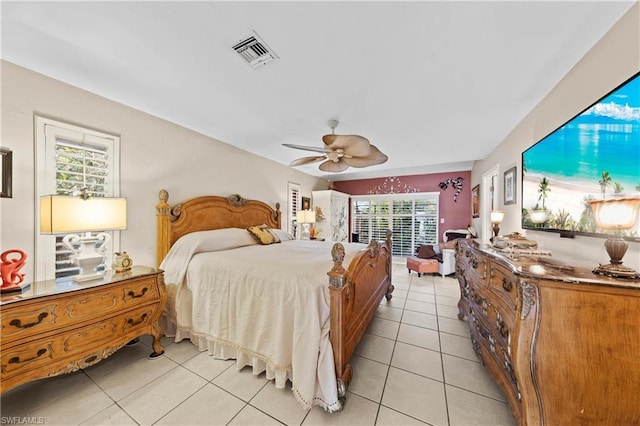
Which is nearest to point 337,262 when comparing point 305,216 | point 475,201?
point 305,216

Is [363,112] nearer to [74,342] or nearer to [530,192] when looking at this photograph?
[530,192]

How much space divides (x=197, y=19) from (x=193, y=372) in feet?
8.53

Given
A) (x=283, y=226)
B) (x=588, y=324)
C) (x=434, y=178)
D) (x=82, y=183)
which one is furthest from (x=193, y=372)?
(x=434, y=178)

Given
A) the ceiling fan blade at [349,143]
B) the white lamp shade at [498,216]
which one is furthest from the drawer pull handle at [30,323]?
the white lamp shade at [498,216]

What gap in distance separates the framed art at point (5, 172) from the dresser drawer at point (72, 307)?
0.95 meters

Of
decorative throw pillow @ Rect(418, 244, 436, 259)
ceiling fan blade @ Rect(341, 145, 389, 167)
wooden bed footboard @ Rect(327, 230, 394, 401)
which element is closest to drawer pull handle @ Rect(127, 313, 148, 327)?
wooden bed footboard @ Rect(327, 230, 394, 401)

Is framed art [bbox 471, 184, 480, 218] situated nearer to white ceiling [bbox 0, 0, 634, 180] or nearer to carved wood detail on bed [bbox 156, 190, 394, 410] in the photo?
white ceiling [bbox 0, 0, 634, 180]

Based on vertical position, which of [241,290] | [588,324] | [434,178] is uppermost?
[434,178]

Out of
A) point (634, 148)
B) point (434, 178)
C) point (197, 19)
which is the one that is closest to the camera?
point (634, 148)

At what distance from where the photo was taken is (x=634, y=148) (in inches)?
43.5

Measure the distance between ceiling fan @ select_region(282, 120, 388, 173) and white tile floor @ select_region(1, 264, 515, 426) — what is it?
207 centimetres

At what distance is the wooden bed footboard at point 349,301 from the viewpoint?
4.95ft

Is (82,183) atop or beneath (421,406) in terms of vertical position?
atop

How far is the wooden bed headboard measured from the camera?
Answer: 8.45 ft
